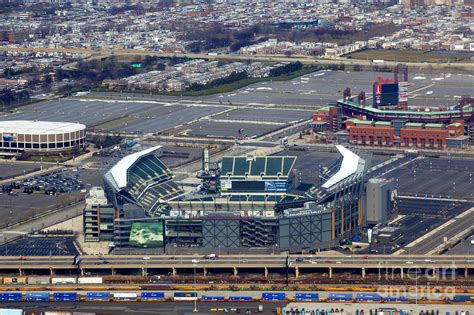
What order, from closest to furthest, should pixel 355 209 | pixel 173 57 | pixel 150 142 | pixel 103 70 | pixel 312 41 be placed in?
pixel 355 209, pixel 150 142, pixel 103 70, pixel 173 57, pixel 312 41

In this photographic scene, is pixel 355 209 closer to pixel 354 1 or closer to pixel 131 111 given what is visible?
pixel 131 111

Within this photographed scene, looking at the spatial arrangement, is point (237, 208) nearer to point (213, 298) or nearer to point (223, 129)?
point (213, 298)

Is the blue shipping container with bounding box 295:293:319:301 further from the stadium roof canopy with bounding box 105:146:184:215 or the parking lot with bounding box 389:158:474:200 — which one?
the parking lot with bounding box 389:158:474:200

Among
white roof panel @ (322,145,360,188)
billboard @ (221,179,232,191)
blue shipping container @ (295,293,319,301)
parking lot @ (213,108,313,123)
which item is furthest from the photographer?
parking lot @ (213,108,313,123)

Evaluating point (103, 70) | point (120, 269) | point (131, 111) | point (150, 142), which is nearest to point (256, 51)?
point (103, 70)

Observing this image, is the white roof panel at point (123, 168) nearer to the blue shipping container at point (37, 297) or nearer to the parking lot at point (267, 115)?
the blue shipping container at point (37, 297)

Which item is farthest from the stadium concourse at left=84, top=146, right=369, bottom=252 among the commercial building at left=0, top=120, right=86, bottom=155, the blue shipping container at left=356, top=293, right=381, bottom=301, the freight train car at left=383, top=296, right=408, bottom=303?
the commercial building at left=0, top=120, right=86, bottom=155

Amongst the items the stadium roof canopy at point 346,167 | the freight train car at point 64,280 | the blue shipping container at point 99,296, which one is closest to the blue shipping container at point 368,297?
the stadium roof canopy at point 346,167
